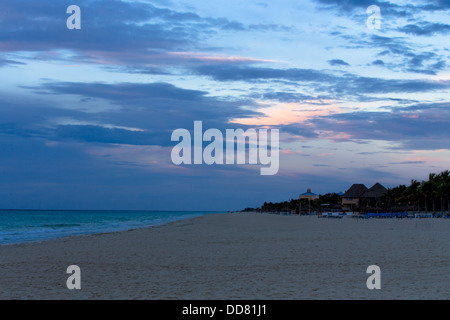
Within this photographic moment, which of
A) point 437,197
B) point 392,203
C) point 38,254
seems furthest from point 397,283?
point 392,203

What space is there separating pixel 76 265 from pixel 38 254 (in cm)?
510

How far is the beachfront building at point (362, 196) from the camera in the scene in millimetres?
129875

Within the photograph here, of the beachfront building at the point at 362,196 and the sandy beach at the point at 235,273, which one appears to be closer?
the sandy beach at the point at 235,273

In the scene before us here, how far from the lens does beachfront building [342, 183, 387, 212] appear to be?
130 meters

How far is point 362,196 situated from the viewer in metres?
133

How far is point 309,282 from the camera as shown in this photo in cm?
1148

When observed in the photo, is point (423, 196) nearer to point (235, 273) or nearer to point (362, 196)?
point (362, 196)

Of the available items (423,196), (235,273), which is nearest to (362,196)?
(423,196)

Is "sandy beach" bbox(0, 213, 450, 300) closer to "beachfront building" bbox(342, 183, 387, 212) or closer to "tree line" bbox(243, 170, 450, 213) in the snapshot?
"tree line" bbox(243, 170, 450, 213)

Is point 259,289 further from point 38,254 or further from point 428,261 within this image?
point 38,254

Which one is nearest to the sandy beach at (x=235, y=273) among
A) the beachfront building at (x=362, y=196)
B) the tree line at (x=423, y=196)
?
the tree line at (x=423, y=196)

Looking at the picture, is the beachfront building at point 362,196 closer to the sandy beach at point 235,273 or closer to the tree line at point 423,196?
the tree line at point 423,196

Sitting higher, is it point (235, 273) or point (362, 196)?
point (362, 196)
